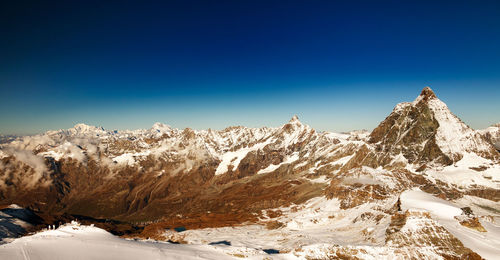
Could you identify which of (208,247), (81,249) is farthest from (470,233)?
(81,249)

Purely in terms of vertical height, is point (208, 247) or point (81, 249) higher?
point (81, 249)

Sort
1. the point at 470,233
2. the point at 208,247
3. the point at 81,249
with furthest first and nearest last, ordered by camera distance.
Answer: the point at 470,233, the point at 208,247, the point at 81,249

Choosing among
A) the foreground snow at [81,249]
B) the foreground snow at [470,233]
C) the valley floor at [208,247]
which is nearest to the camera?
the foreground snow at [81,249]

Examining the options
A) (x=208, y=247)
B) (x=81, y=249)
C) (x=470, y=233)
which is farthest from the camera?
(x=470, y=233)

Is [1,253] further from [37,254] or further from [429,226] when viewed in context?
[429,226]

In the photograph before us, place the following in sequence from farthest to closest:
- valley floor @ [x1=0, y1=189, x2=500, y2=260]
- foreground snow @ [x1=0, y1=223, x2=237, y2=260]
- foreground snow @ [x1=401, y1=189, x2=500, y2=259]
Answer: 1. foreground snow @ [x1=401, y1=189, x2=500, y2=259]
2. valley floor @ [x1=0, y1=189, x2=500, y2=260]
3. foreground snow @ [x1=0, y1=223, x2=237, y2=260]

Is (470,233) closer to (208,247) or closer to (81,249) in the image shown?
(208,247)

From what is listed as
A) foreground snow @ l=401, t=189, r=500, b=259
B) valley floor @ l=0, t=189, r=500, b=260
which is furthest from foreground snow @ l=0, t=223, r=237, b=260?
foreground snow @ l=401, t=189, r=500, b=259

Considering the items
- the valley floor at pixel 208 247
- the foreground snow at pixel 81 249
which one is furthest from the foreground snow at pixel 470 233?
the foreground snow at pixel 81 249

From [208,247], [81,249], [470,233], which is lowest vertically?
[208,247]

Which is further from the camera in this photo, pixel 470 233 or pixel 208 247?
pixel 470 233

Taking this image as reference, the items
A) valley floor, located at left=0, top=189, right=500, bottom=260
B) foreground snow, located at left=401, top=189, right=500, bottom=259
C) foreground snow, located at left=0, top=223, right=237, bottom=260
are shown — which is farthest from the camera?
foreground snow, located at left=401, top=189, right=500, bottom=259

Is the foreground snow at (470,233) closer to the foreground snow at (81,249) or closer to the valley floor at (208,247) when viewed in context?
the valley floor at (208,247)

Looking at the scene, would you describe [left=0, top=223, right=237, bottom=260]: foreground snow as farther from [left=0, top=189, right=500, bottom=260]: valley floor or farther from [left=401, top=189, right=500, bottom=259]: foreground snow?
[left=401, top=189, right=500, bottom=259]: foreground snow
